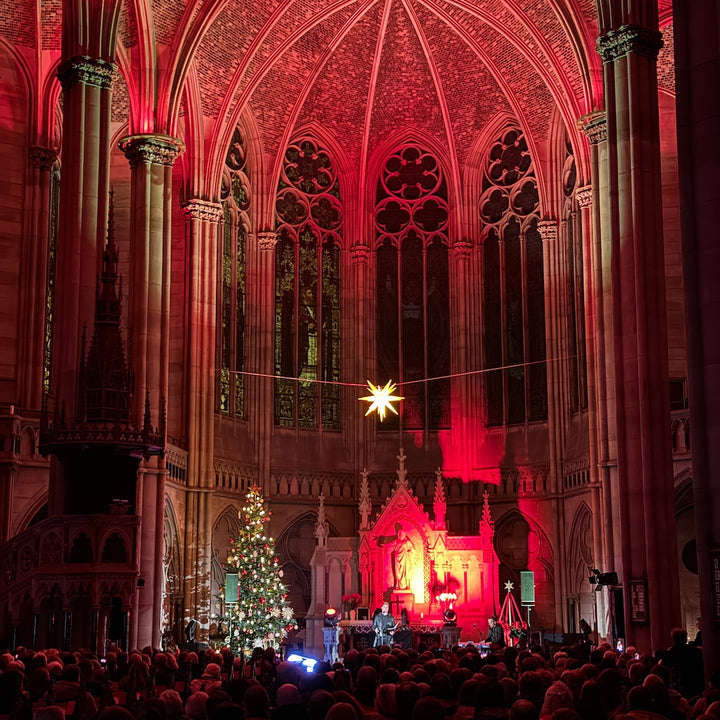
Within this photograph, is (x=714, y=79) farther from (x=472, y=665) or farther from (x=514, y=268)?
(x=514, y=268)

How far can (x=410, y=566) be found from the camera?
3111 centimetres

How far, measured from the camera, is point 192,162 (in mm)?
31719

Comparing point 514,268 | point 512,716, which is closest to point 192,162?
point 514,268

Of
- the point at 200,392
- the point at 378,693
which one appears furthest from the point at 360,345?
the point at 378,693

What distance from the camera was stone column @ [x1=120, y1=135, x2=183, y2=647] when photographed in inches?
1019

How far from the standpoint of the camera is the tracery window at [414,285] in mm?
35875

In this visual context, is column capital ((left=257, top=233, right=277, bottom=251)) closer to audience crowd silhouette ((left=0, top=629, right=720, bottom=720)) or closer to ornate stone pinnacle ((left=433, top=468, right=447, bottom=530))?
ornate stone pinnacle ((left=433, top=468, right=447, bottom=530))

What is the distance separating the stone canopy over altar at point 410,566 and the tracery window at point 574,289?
13.3 feet

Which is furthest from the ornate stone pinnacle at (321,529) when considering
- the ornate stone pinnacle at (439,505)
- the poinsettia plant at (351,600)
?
the ornate stone pinnacle at (439,505)

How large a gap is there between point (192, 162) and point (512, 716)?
2682cm

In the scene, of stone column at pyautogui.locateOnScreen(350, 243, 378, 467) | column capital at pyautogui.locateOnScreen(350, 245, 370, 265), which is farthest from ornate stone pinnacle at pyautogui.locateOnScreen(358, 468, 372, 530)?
column capital at pyautogui.locateOnScreen(350, 245, 370, 265)

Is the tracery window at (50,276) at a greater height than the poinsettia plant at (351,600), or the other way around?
the tracery window at (50,276)

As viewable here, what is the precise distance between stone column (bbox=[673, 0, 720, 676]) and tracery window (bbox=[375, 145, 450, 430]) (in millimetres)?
23215

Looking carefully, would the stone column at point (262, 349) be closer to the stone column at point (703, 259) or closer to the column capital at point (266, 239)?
the column capital at point (266, 239)
